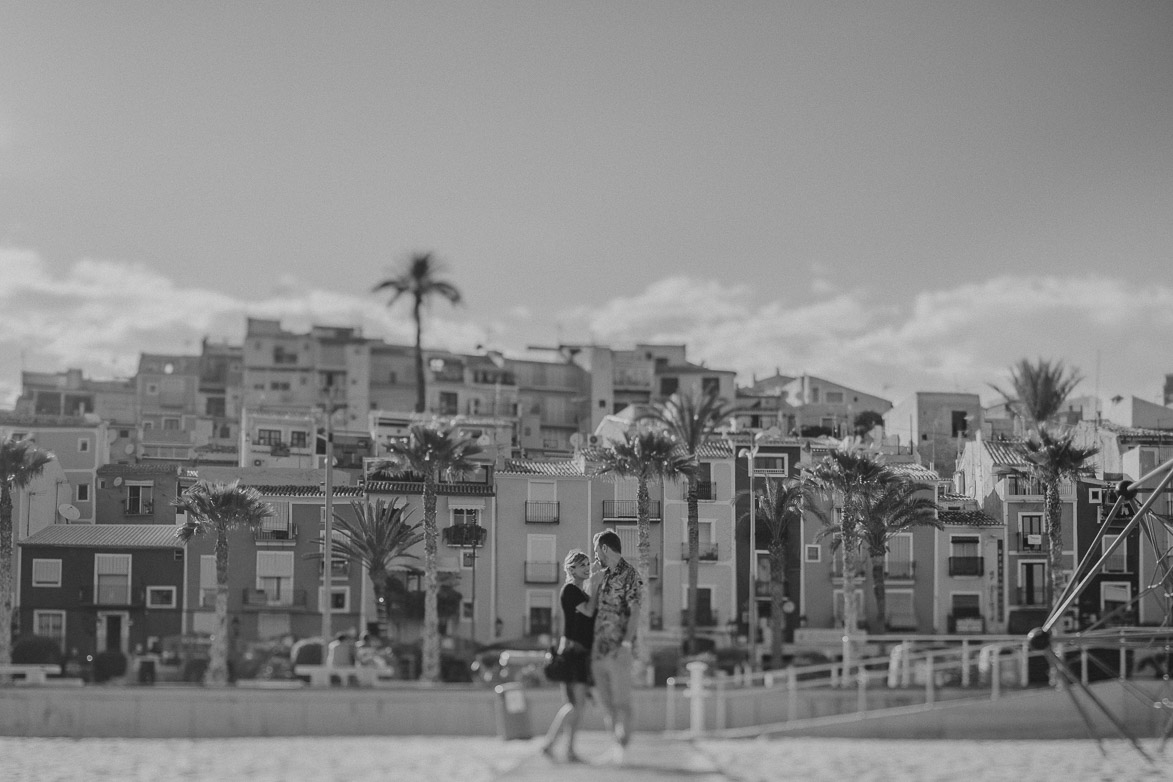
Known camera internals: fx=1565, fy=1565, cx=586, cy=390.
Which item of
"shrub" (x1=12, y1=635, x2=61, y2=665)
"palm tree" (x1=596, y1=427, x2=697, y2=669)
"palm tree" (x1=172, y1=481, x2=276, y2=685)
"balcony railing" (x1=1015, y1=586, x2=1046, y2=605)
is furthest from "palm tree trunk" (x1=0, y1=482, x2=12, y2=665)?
"balcony railing" (x1=1015, y1=586, x2=1046, y2=605)

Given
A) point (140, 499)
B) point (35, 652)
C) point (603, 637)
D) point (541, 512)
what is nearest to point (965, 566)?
point (541, 512)

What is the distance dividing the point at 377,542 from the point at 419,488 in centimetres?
385

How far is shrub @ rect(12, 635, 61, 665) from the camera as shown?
133ft

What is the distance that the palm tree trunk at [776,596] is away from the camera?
46.1 m

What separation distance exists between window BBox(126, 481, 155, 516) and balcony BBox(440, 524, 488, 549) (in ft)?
43.6

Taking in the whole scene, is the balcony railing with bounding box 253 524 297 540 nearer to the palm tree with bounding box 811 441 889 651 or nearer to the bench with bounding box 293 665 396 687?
the palm tree with bounding box 811 441 889 651

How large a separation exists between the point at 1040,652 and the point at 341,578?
29933 millimetres

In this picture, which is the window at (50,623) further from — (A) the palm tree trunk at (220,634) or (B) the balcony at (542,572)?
(B) the balcony at (542,572)

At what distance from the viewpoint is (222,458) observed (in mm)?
74000

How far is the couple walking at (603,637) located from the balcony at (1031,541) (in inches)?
1455

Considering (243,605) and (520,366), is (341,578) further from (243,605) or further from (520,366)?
(520,366)

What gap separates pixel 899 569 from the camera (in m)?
52.4

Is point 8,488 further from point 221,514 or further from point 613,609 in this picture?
point 613,609

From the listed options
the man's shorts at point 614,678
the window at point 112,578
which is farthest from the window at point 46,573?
the man's shorts at point 614,678
